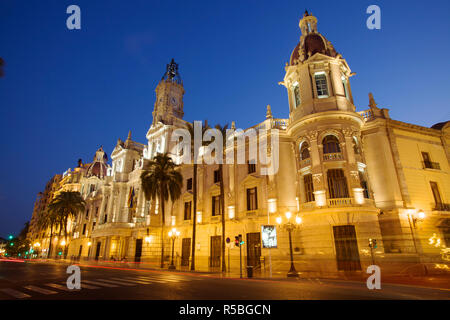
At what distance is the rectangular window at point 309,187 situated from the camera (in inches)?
989

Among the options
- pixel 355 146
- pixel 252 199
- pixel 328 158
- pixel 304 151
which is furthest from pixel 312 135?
pixel 252 199

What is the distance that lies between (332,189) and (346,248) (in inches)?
205

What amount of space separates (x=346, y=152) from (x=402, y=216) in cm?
729

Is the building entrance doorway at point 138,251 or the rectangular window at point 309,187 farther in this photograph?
the building entrance doorway at point 138,251

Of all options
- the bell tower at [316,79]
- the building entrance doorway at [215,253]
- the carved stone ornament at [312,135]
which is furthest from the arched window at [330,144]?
the building entrance doorway at [215,253]

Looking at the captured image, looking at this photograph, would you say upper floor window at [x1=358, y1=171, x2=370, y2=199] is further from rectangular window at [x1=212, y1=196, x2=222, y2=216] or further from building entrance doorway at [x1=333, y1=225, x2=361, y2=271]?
rectangular window at [x1=212, y1=196, x2=222, y2=216]

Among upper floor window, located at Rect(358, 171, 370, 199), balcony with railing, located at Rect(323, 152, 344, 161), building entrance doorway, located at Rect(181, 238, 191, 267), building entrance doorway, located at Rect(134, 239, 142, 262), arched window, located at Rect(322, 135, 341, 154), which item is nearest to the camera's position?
balcony with railing, located at Rect(323, 152, 344, 161)

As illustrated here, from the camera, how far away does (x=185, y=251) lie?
35.0 metres

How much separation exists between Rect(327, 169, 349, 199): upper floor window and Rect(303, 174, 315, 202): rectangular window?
5.87 feet

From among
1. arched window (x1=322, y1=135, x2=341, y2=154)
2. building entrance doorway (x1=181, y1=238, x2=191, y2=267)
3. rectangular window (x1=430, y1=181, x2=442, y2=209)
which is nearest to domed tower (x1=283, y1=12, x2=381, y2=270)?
arched window (x1=322, y1=135, x2=341, y2=154)

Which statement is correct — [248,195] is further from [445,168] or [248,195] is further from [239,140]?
[445,168]

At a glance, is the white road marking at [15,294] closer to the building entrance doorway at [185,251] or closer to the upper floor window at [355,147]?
the building entrance doorway at [185,251]

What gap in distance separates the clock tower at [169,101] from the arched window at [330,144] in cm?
3284

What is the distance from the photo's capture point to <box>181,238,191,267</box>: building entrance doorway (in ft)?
112
